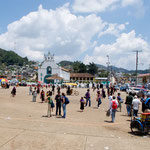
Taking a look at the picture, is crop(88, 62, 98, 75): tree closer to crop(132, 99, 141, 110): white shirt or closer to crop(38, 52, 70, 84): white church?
crop(38, 52, 70, 84): white church

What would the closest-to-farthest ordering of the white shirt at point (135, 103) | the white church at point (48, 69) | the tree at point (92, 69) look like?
the white shirt at point (135, 103) → the white church at point (48, 69) → the tree at point (92, 69)

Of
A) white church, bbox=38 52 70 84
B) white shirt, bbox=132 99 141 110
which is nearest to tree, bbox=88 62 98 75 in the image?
white church, bbox=38 52 70 84

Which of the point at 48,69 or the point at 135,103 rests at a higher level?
the point at 48,69

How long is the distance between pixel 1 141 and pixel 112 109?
19.7 ft

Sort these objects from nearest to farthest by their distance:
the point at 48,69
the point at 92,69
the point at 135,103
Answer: the point at 135,103
the point at 48,69
the point at 92,69

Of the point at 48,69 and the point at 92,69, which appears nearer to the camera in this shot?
the point at 48,69

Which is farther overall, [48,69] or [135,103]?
[48,69]

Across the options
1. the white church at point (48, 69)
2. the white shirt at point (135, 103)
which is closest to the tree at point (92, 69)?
the white church at point (48, 69)

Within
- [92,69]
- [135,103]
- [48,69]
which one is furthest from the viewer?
[92,69]

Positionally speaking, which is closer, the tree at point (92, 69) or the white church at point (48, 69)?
the white church at point (48, 69)

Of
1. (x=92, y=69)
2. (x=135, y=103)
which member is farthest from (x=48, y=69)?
(x=135, y=103)

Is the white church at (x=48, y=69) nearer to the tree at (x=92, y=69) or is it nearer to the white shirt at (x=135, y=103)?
the tree at (x=92, y=69)

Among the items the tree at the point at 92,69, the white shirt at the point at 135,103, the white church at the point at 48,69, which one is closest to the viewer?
the white shirt at the point at 135,103

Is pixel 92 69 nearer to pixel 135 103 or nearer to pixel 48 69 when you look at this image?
pixel 48 69
